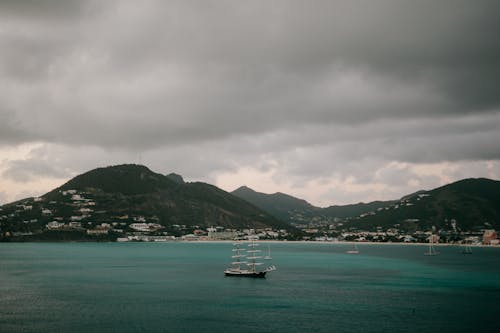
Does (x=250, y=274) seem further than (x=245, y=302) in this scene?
Yes

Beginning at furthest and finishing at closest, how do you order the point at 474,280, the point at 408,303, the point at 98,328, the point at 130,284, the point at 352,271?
the point at 352,271
the point at 474,280
the point at 130,284
the point at 408,303
the point at 98,328

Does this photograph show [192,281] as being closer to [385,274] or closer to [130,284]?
[130,284]

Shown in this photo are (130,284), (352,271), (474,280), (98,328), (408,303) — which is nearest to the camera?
(98,328)

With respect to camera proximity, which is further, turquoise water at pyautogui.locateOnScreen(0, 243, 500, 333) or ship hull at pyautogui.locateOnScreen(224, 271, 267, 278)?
ship hull at pyautogui.locateOnScreen(224, 271, 267, 278)

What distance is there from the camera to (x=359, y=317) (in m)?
74.4

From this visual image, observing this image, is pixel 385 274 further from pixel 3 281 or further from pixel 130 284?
pixel 3 281

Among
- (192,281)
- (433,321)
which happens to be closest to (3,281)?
(192,281)

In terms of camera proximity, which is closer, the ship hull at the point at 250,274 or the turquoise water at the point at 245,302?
the turquoise water at the point at 245,302

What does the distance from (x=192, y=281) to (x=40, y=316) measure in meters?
51.5

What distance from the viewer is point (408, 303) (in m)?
87.6

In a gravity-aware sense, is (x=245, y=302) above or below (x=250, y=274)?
above

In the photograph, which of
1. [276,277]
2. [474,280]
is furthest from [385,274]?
[276,277]

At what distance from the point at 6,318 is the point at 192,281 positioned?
55260mm

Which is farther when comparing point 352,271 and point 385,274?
point 352,271
